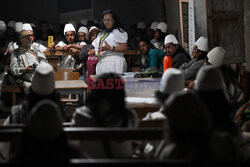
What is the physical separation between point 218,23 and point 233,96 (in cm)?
122

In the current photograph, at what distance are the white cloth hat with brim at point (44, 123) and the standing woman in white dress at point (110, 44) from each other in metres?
4.57

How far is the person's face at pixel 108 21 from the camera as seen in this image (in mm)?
6461

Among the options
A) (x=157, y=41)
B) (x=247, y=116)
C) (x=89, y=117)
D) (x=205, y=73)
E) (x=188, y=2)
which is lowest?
(x=247, y=116)

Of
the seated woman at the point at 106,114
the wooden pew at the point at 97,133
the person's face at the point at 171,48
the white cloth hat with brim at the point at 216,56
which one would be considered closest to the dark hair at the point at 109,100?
the seated woman at the point at 106,114

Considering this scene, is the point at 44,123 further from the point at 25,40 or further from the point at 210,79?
the point at 25,40

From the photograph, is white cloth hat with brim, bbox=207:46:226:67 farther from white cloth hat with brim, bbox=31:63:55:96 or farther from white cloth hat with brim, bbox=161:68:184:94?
white cloth hat with brim, bbox=31:63:55:96

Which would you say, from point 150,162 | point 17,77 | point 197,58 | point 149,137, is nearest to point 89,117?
point 149,137

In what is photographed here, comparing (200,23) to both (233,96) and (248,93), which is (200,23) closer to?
(248,93)

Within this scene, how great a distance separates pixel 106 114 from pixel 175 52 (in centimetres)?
449

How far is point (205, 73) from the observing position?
7.94 feet

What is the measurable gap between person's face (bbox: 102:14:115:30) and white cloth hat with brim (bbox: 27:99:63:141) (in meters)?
4.65

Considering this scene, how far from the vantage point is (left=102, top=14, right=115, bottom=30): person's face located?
6.46 m

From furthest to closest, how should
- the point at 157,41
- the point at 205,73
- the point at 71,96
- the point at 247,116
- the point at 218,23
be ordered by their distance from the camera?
the point at 157,41 < the point at 71,96 < the point at 218,23 < the point at 247,116 < the point at 205,73

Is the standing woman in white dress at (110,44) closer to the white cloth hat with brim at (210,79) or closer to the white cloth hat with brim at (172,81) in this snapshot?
the white cloth hat with brim at (172,81)
